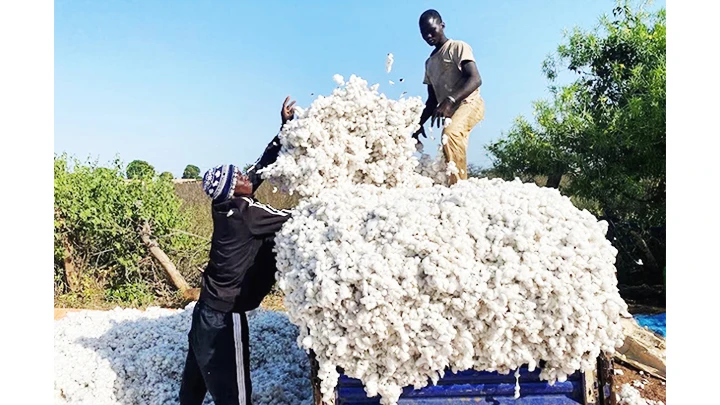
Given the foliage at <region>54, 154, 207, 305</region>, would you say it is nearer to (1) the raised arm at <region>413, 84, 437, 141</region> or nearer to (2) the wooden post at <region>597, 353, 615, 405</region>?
(1) the raised arm at <region>413, 84, 437, 141</region>

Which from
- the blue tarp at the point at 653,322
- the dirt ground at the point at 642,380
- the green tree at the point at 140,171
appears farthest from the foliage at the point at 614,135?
the green tree at the point at 140,171

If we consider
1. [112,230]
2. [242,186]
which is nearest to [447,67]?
[242,186]

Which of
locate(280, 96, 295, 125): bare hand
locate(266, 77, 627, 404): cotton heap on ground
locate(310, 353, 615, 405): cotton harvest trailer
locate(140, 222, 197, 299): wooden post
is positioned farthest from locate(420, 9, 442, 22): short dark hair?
locate(140, 222, 197, 299): wooden post

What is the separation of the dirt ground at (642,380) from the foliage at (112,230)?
5.55 metres

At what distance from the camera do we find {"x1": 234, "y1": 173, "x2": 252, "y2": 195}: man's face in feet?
9.75

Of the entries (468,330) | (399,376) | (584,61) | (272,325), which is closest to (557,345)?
(468,330)

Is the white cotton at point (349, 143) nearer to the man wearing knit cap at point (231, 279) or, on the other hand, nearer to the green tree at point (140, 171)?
the man wearing knit cap at point (231, 279)

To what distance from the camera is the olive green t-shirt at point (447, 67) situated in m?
3.59

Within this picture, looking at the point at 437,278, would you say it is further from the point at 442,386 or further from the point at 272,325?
the point at 272,325

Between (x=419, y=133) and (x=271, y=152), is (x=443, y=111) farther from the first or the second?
(x=271, y=152)

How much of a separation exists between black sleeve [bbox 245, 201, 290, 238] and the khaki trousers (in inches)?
48.2

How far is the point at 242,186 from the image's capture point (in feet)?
9.80

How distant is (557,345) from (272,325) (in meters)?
2.90

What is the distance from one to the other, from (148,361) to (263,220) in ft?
6.28
